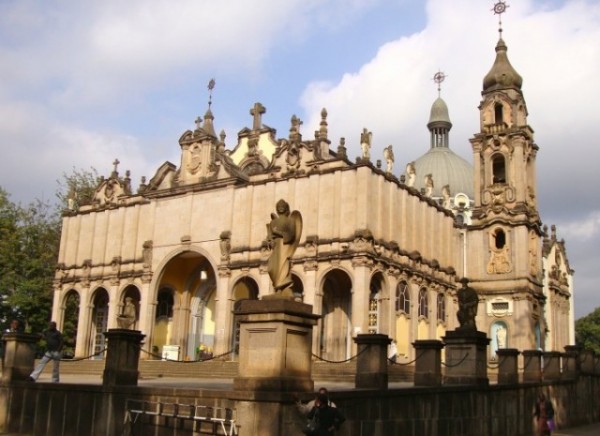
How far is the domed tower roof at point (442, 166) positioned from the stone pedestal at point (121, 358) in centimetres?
5299

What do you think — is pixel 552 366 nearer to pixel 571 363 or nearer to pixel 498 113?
pixel 571 363

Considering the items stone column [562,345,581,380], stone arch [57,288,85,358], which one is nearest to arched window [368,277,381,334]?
stone column [562,345,581,380]

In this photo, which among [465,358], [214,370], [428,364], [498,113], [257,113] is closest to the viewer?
[428,364]

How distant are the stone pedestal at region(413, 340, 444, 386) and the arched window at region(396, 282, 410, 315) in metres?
17.4

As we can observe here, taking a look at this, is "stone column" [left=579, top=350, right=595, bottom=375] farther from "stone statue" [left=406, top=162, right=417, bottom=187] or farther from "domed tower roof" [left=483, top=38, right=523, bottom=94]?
"domed tower roof" [left=483, top=38, right=523, bottom=94]

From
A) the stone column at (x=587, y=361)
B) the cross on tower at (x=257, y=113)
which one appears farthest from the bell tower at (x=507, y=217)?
the cross on tower at (x=257, y=113)

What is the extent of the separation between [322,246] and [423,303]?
7.51 meters

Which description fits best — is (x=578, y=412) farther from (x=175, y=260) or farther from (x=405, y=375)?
(x=175, y=260)

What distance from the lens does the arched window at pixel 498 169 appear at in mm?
46844

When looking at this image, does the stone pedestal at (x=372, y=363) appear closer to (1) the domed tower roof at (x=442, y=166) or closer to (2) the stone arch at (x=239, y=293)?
(2) the stone arch at (x=239, y=293)

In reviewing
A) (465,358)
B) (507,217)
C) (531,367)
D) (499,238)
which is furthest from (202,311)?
(465,358)

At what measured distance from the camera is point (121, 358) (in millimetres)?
17219

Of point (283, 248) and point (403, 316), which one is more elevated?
point (403, 316)

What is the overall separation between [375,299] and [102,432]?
2189 cm
